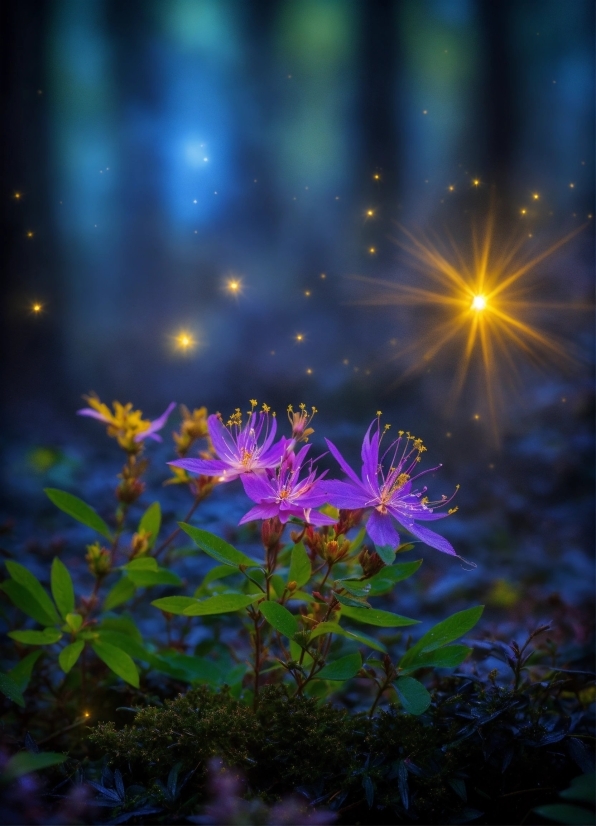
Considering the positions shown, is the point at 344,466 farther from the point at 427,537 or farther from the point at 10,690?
the point at 10,690

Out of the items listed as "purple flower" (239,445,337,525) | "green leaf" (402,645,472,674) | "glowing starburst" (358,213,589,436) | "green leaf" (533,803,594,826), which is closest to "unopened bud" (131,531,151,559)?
"purple flower" (239,445,337,525)

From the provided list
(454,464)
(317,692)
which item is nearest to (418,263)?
(454,464)

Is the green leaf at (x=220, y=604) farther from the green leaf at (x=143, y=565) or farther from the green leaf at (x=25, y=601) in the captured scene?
the green leaf at (x=25, y=601)

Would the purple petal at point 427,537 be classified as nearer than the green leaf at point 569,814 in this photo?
No

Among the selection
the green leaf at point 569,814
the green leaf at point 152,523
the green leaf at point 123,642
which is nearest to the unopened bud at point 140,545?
the green leaf at point 152,523

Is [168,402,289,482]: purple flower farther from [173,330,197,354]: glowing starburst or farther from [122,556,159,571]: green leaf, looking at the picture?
[173,330,197,354]: glowing starburst
